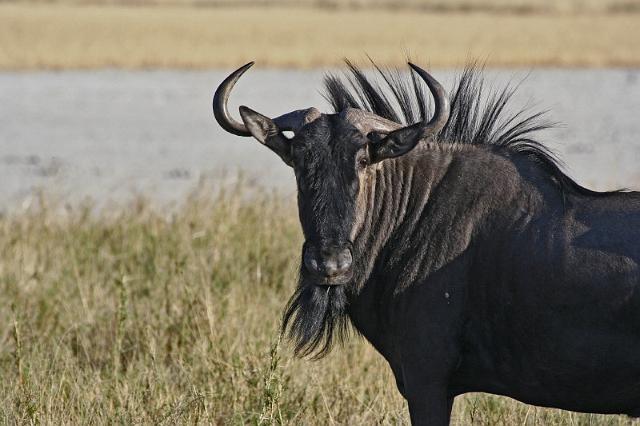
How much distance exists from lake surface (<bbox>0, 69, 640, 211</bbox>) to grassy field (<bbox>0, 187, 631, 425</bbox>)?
60.0 inches

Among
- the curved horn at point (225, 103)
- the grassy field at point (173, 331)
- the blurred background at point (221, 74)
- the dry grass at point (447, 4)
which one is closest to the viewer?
the curved horn at point (225, 103)

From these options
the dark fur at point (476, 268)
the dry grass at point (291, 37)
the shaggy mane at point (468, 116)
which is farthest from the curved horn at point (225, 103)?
the dry grass at point (291, 37)

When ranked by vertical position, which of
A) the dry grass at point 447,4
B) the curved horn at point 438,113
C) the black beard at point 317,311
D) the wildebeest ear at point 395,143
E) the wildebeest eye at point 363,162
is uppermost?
the dry grass at point 447,4

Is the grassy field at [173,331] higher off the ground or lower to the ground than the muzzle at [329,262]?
lower

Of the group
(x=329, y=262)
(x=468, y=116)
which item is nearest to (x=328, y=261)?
(x=329, y=262)

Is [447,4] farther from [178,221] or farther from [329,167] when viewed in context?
[329,167]

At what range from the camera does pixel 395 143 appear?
189 inches

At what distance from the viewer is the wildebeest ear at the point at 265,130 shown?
16.4 ft

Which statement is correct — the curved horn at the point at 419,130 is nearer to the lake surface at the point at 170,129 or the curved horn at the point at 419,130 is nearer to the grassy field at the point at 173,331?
the grassy field at the point at 173,331

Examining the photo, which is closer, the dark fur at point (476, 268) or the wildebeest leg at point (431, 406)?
the dark fur at point (476, 268)

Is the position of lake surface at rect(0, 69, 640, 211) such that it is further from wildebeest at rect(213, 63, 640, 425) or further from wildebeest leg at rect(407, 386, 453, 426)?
wildebeest leg at rect(407, 386, 453, 426)

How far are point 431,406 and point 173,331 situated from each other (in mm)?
2658

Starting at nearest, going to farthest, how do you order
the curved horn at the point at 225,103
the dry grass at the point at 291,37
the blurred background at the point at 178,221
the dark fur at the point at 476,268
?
the dark fur at the point at 476,268
the curved horn at the point at 225,103
the blurred background at the point at 178,221
the dry grass at the point at 291,37

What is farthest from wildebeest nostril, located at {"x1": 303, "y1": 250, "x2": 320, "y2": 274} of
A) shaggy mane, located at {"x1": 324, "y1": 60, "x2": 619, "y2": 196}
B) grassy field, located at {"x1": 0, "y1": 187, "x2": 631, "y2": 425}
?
shaggy mane, located at {"x1": 324, "y1": 60, "x2": 619, "y2": 196}
